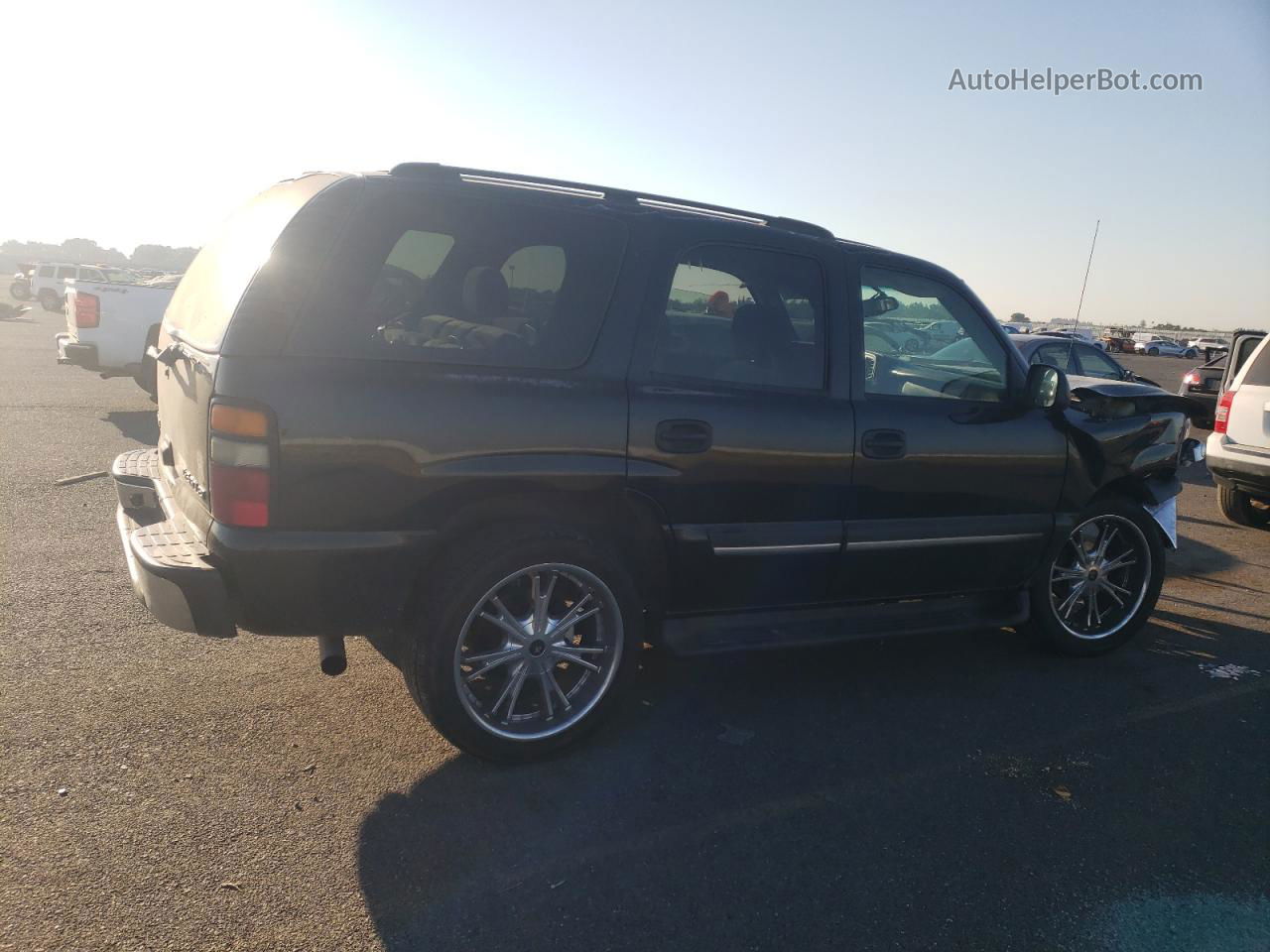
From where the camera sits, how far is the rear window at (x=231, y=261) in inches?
128

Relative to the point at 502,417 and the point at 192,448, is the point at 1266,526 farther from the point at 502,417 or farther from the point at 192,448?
the point at 192,448

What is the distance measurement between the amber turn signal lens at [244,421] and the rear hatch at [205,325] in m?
0.10

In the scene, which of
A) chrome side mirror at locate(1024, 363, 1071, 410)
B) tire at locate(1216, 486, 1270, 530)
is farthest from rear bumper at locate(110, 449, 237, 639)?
tire at locate(1216, 486, 1270, 530)

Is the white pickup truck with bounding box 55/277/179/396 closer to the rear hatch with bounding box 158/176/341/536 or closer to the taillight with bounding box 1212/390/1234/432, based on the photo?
the rear hatch with bounding box 158/176/341/536

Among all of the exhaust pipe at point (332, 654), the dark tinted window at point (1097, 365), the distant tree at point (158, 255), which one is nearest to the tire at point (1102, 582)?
the exhaust pipe at point (332, 654)

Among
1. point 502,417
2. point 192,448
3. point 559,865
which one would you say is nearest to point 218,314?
point 192,448

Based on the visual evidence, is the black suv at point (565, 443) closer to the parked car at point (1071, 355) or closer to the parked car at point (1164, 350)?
the parked car at point (1071, 355)

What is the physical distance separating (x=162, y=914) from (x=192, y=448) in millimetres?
1518

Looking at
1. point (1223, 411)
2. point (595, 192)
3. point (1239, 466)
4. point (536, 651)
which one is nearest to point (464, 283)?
point (595, 192)

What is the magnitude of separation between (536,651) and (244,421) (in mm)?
1281

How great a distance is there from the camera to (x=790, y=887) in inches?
113

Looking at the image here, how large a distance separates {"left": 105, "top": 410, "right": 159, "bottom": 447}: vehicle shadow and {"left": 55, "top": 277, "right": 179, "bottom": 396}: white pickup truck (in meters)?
0.39

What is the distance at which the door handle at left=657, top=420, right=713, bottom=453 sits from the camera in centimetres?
360

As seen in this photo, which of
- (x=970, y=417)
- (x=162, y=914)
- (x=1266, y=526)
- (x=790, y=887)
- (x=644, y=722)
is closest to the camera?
(x=162, y=914)
